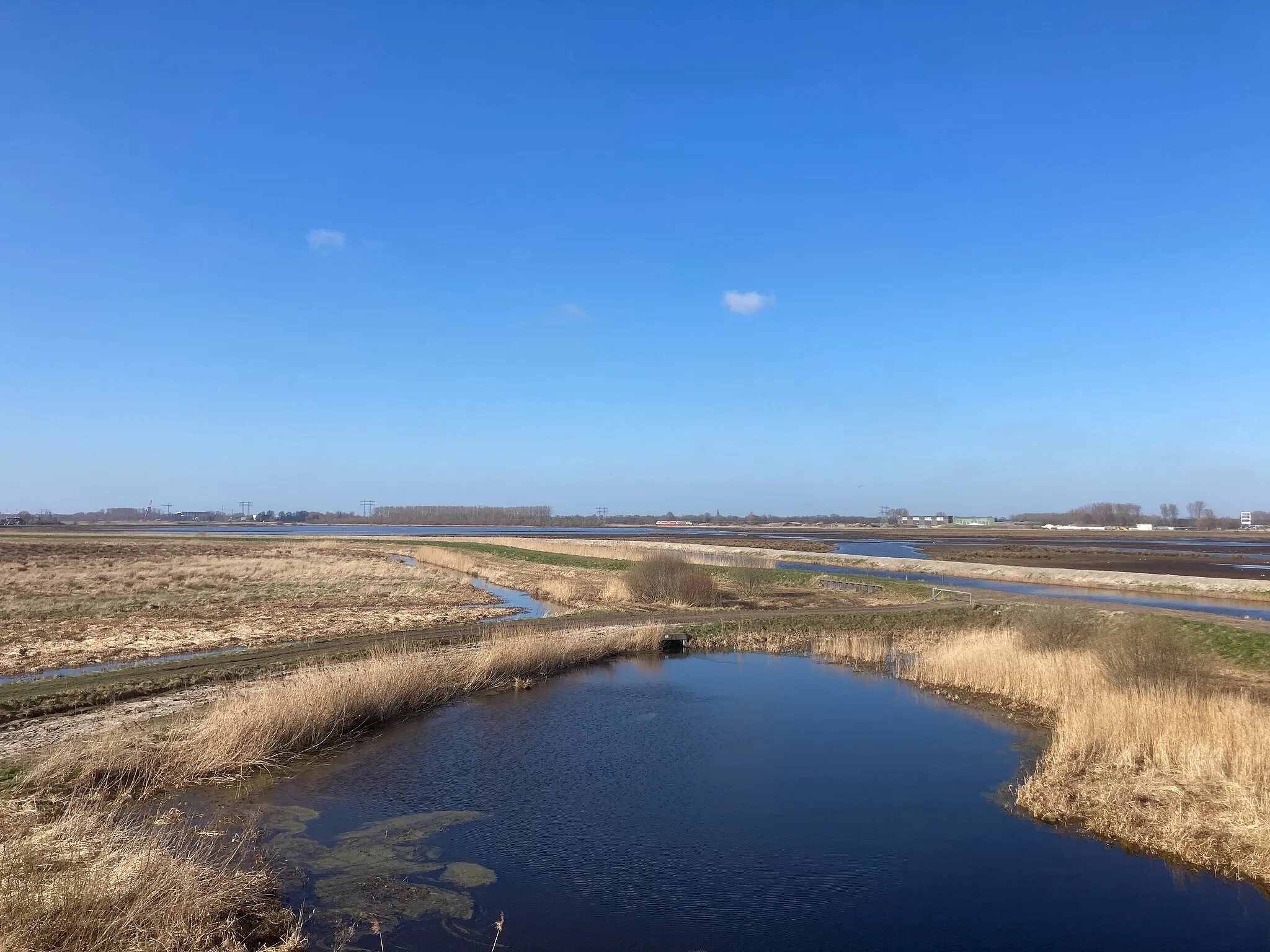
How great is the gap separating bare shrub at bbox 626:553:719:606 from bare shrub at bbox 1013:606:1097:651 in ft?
59.5

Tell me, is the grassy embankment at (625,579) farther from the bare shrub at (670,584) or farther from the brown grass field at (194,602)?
the brown grass field at (194,602)

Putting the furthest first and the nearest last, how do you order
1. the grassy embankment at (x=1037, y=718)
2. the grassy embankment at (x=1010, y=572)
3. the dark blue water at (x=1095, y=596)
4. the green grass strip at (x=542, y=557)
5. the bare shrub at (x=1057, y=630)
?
the green grass strip at (x=542, y=557) → the grassy embankment at (x=1010, y=572) → the dark blue water at (x=1095, y=596) → the bare shrub at (x=1057, y=630) → the grassy embankment at (x=1037, y=718)

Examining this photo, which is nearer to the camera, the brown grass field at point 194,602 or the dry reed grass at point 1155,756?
the dry reed grass at point 1155,756

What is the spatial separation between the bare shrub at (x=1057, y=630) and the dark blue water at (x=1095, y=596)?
12.7 metres

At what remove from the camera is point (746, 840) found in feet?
40.5

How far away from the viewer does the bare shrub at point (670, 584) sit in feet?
135

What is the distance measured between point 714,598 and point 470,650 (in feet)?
65.3

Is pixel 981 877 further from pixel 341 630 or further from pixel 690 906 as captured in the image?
pixel 341 630

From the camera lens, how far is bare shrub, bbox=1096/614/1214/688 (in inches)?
692

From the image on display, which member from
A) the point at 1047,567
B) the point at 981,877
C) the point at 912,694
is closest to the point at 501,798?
the point at 981,877

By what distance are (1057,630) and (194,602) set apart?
3722 cm

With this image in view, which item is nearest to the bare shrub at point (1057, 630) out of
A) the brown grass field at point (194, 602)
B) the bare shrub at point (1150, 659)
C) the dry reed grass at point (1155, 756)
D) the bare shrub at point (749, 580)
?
the dry reed grass at point (1155, 756)

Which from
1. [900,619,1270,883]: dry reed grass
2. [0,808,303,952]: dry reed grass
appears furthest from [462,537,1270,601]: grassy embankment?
[0,808,303,952]: dry reed grass

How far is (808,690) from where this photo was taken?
75.9 ft
